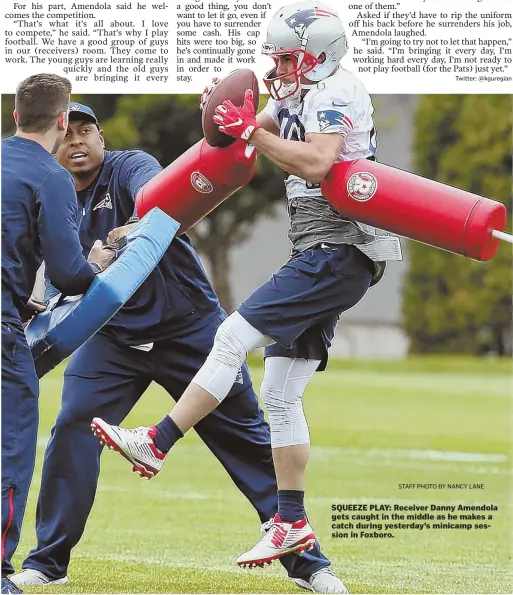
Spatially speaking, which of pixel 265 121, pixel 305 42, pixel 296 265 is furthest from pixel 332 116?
pixel 296 265

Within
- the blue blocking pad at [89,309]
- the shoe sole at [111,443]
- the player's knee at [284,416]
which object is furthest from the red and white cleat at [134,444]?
the player's knee at [284,416]

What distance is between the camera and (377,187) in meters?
4.16

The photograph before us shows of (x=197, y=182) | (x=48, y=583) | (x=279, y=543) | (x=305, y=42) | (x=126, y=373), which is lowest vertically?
(x=48, y=583)

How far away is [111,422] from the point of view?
4844 mm

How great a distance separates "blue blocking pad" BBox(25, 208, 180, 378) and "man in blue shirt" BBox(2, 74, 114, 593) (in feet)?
0.46

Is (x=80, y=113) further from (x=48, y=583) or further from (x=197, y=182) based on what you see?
(x=48, y=583)

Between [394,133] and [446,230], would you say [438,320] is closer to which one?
[394,133]

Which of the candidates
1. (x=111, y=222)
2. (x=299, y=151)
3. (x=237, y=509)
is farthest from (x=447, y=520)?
(x=299, y=151)

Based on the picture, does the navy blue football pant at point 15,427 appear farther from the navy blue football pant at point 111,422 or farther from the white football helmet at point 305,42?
the white football helmet at point 305,42

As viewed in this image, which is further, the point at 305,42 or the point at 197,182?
the point at 197,182

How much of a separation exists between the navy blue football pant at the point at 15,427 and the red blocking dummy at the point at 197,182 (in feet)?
3.00

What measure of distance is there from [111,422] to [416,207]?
1649mm

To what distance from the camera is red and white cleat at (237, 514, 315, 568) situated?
429cm

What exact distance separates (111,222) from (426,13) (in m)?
1.79
